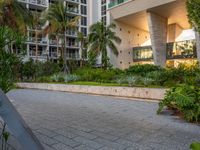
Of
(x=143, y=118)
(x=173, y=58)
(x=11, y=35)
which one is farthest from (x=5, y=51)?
(x=173, y=58)

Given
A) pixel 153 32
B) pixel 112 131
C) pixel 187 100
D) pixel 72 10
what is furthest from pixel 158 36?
pixel 112 131

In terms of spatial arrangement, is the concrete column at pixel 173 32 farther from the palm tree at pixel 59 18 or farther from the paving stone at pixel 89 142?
the paving stone at pixel 89 142

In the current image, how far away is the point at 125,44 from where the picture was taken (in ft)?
143

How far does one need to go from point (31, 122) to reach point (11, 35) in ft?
14.3

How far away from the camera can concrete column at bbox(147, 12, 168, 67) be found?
36312 mm

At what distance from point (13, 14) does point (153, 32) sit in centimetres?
2186

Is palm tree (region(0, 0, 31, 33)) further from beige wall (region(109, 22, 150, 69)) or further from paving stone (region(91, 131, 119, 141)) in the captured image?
beige wall (region(109, 22, 150, 69))

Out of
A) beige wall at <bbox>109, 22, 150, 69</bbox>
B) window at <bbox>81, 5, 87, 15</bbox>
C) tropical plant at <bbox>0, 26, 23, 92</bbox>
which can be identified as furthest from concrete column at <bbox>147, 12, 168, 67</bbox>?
tropical plant at <bbox>0, 26, 23, 92</bbox>

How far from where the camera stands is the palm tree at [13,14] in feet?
68.6

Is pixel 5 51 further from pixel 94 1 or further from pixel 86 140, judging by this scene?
pixel 94 1

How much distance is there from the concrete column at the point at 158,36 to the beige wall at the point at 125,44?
7.01m

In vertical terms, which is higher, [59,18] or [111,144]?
[59,18]

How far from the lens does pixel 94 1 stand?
194 ft

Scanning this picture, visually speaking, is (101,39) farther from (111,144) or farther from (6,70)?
(6,70)
